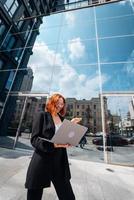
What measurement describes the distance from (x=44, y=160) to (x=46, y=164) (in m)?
0.04

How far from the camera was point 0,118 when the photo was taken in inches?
262

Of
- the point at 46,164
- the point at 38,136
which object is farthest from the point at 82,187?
the point at 38,136

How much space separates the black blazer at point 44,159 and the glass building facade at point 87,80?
4.00 meters

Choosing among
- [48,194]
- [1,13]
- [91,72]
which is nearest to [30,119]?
[91,72]

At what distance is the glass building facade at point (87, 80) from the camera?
5.62 meters

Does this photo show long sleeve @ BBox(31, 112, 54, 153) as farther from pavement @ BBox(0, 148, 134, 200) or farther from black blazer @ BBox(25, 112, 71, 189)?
pavement @ BBox(0, 148, 134, 200)

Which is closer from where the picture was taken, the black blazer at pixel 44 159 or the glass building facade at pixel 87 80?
the black blazer at pixel 44 159

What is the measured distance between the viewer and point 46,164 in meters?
1.26

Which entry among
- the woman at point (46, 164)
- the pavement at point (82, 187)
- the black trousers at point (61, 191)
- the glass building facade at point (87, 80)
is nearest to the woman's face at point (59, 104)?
the woman at point (46, 164)

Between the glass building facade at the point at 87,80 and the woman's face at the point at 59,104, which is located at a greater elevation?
the glass building facade at the point at 87,80

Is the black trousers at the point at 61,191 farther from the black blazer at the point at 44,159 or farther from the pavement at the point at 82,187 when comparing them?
the pavement at the point at 82,187

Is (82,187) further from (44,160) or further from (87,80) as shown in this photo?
(87,80)

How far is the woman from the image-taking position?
48.8 inches

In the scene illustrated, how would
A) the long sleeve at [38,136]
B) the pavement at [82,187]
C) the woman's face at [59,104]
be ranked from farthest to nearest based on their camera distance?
1. the pavement at [82,187]
2. the woman's face at [59,104]
3. the long sleeve at [38,136]
